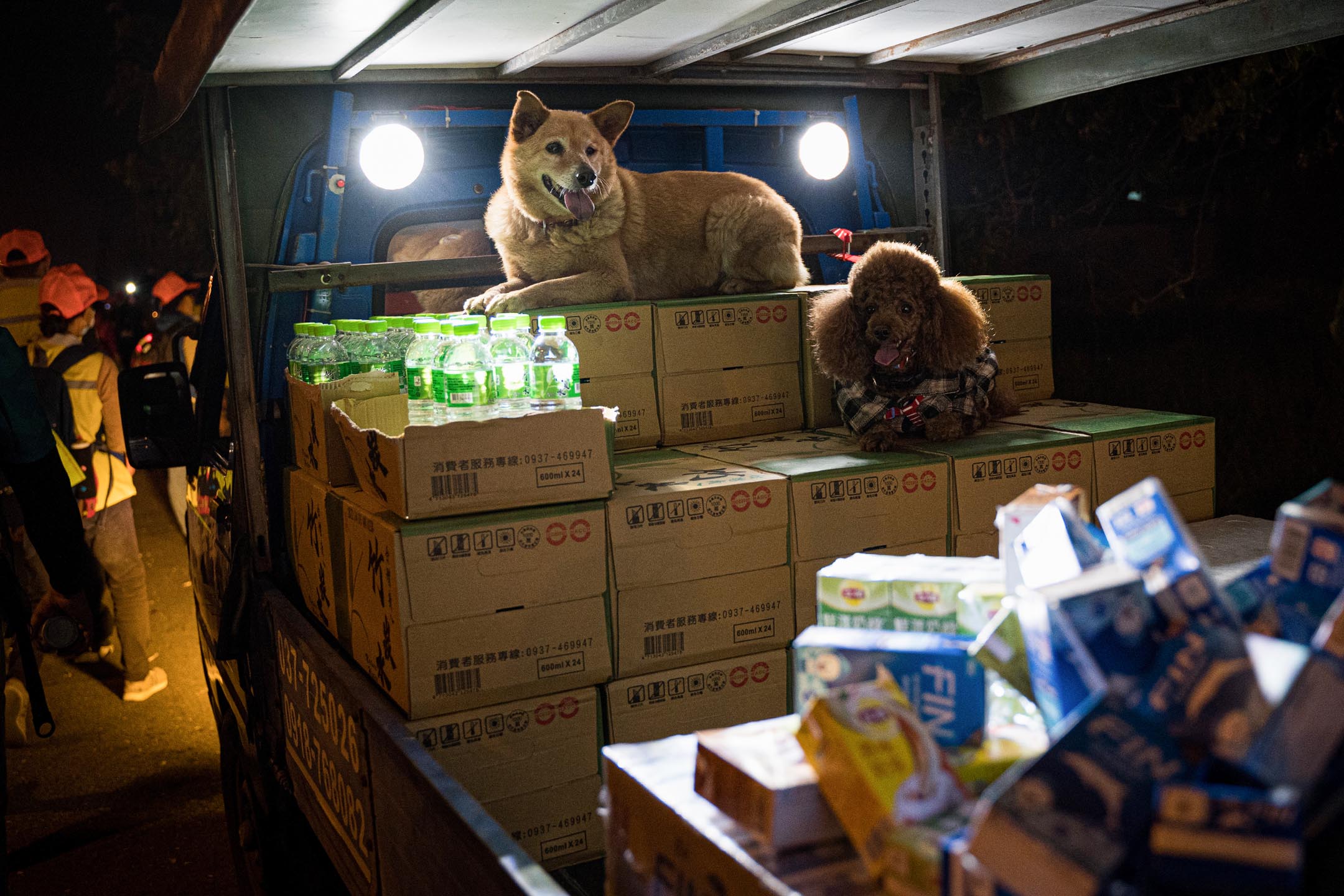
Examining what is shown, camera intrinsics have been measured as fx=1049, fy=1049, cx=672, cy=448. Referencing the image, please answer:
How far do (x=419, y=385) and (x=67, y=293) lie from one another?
4.17m

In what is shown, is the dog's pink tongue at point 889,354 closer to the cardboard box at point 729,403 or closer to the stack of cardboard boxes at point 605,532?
the stack of cardboard boxes at point 605,532

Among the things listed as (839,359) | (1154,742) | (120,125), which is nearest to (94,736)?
(839,359)

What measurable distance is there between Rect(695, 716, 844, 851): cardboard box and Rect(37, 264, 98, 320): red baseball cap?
18.2 ft

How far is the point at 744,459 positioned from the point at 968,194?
2903mm

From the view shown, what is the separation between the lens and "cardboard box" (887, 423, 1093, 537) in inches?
118

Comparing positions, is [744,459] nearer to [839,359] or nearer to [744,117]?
[839,359]

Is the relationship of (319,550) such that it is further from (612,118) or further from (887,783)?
(887,783)

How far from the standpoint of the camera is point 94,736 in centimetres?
530

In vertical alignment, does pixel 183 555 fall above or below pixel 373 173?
below

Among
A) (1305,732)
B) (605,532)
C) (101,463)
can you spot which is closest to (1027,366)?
(605,532)

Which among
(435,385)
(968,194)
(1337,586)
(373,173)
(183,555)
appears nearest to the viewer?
(1337,586)

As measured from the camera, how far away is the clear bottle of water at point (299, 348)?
10.4 feet

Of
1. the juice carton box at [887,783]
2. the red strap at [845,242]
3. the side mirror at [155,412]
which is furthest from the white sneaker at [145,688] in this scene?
the juice carton box at [887,783]

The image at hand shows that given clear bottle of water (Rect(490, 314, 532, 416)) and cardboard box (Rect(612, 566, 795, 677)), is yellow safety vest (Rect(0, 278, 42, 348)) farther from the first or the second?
cardboard box (Rect(612, 566, 795, 677))
